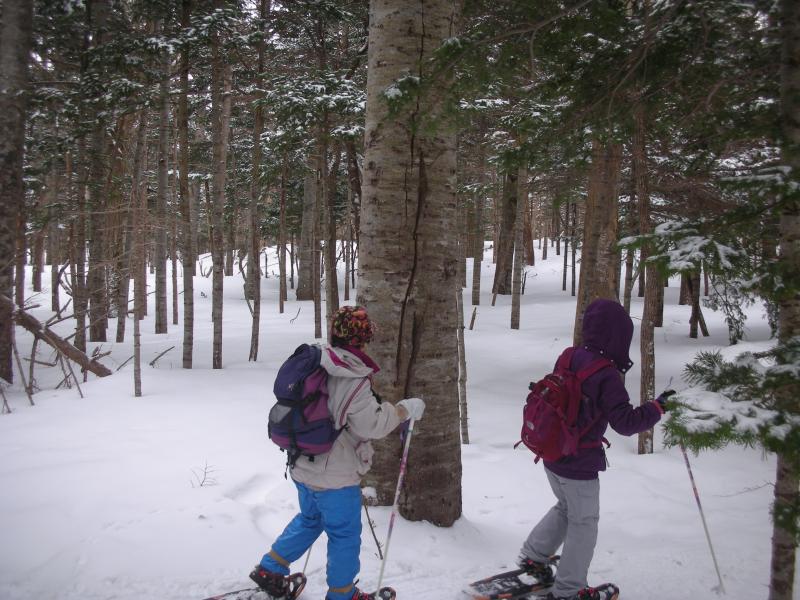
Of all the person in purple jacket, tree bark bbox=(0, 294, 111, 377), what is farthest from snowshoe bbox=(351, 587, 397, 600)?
tree bark bbox=(0, 294, 111, 377)

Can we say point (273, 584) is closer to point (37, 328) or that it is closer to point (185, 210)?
point (37, 328)

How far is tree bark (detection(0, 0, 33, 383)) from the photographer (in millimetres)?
8719

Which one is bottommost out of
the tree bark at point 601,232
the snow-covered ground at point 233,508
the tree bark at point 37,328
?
the snow-covered ground at point 233,508

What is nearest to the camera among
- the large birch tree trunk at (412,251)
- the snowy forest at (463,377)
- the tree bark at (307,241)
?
the snowy forest at (463,377)

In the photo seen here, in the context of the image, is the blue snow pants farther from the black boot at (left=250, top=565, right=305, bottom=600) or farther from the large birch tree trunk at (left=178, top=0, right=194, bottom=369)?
the large birch tree trunk at (left=178, top=0, right=194, bottom=369)

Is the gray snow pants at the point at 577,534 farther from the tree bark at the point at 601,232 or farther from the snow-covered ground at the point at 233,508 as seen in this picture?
the tree bark at the point at 601,232

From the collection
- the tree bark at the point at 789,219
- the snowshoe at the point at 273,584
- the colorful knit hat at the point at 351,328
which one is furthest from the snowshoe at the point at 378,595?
the tree bark at the point at 789,219

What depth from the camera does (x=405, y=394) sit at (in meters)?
4.10

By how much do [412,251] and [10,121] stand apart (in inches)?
344

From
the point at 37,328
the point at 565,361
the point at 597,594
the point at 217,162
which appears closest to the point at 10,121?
the point at 217,162

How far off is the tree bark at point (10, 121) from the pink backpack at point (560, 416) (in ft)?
30.3

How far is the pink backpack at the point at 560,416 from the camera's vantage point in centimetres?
305

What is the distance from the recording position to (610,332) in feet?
10.2

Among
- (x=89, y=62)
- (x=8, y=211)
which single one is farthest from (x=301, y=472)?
(x=89, y=62)
